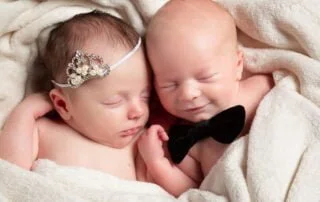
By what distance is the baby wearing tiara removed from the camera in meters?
1.29

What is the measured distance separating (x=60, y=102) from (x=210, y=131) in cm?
35

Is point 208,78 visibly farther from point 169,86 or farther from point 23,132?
point 23,132

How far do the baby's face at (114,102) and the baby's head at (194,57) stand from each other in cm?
4

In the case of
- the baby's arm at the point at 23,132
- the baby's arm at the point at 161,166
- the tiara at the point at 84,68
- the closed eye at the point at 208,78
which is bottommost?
the baby's arm at the point at 161,166

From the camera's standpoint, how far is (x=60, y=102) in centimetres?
136

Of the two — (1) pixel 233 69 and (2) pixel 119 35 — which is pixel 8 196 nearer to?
(2) pixel 119 35

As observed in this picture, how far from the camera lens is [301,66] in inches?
51.5

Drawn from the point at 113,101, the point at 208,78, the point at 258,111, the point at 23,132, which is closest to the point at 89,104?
the point at 113,101

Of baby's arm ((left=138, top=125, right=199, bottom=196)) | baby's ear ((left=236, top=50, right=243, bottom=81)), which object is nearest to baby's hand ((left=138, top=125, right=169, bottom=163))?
baby's arm ((left=138, top=125, right=199, bottom=196))

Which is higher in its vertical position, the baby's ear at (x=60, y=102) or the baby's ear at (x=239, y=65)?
the baby's ear at (x=239, y=65)

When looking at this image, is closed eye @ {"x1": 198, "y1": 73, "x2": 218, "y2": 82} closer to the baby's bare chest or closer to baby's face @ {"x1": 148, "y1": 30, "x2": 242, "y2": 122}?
baby's face @ {"x1": 148, "y1": 30, "x2": 242, "y2": 122}

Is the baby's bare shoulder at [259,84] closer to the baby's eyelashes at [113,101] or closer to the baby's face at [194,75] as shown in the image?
the baby's face at [194,75]

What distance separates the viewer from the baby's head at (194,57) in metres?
1.26

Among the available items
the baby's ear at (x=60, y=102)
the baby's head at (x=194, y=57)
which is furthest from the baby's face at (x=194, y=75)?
the baby's ear at (x=60, y=102)
